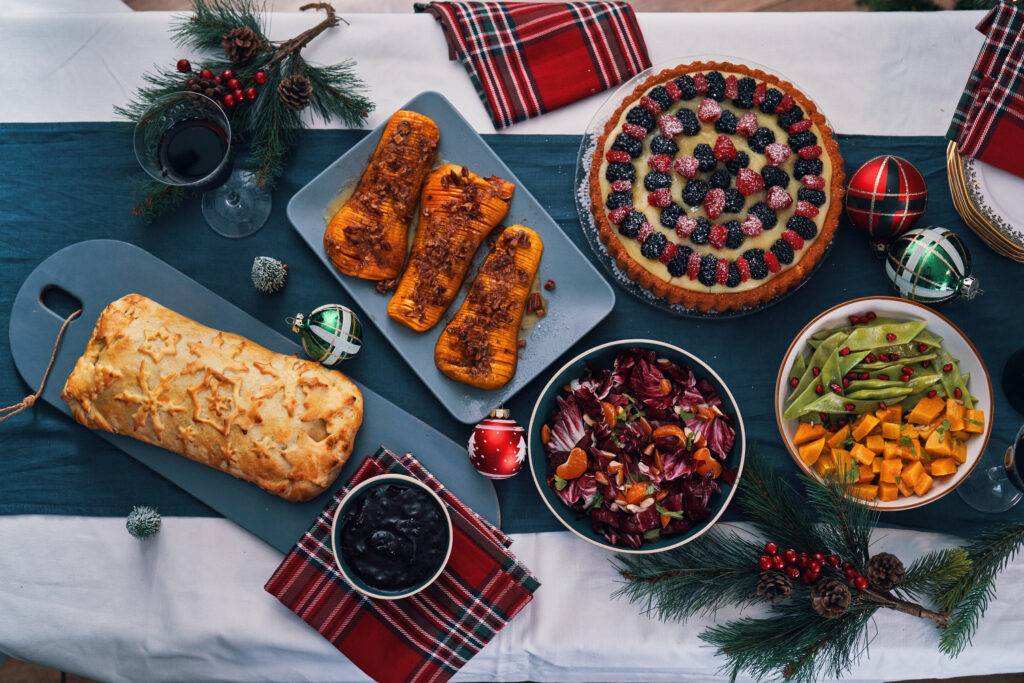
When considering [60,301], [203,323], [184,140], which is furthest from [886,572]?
[60,301]

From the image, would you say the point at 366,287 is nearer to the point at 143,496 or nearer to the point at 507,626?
the point at 143,496

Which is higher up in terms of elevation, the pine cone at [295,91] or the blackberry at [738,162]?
the pine cone at [295,91]

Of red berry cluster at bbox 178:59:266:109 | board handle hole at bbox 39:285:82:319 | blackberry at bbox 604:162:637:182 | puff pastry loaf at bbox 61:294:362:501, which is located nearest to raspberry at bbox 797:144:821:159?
blackberry at bbox 604:162:637:182

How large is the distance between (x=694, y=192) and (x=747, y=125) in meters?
0.28

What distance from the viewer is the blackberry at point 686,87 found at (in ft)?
7.39

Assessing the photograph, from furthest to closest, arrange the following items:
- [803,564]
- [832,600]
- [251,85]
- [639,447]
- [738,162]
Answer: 1. [251,85]
2. [738,162]
3. [639,447]
4. [803,564]
5. [832,600]

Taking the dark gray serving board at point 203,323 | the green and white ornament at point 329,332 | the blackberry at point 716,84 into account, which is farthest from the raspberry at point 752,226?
the green and white ornament at point 329,332

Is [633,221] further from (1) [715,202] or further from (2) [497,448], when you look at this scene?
(2) [497,448]

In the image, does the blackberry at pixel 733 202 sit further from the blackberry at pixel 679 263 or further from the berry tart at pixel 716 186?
the blackberry at pixel 679 263

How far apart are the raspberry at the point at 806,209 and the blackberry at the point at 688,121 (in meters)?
0.41

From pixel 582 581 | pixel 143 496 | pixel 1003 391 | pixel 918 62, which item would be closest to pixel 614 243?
pixel 582 581

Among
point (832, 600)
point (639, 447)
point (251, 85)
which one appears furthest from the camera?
point (251, 85)

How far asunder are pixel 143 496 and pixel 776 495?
2.05 m

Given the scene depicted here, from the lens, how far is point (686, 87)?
2252mm
